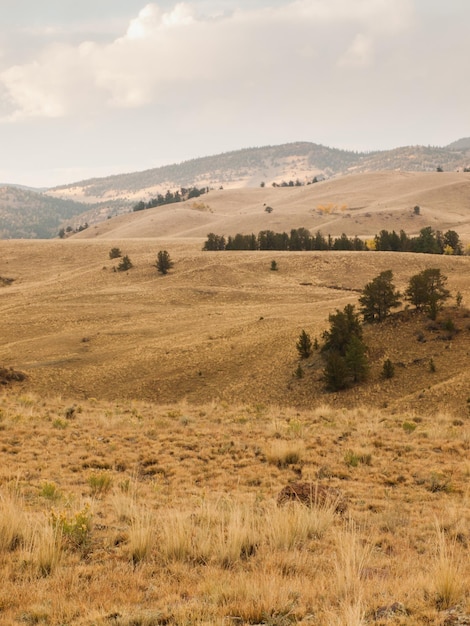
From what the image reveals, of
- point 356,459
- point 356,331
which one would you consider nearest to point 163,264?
point 356,331

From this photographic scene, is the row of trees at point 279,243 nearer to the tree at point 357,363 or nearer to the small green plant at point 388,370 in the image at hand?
the tree at point 357,363

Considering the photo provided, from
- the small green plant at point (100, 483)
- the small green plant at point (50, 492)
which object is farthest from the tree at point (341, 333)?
the small green plant at point (50, 492)

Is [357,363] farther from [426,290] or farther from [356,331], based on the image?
[426,290]

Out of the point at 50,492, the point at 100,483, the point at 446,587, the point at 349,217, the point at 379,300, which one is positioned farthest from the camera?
the point at 349,217

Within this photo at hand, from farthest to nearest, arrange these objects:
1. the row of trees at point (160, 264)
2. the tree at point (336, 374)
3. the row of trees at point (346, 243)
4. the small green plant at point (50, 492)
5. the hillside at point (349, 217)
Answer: the hillside at point (349, 217) < the row of trees at point (346, 243) < the row of trees at point (160, 264) < the tree at point (336, 374) < the small green plant at point (50, 492)

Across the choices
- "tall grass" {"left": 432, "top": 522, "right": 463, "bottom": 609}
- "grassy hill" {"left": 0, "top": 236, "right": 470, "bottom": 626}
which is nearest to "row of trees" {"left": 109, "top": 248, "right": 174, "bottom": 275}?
"grassy hill" {"left": 0, "top": 236, "right": 470, "bottom": 626}

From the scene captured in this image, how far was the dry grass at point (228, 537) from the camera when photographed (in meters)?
4.90

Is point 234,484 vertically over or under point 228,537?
under

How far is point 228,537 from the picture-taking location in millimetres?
6422

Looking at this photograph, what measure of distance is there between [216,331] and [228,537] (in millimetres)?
32727

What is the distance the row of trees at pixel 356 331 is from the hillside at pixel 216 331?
2.57 feet

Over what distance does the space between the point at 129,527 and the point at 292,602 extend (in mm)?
3131

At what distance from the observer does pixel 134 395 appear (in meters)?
28.9

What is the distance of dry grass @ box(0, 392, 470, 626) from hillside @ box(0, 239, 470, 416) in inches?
482
